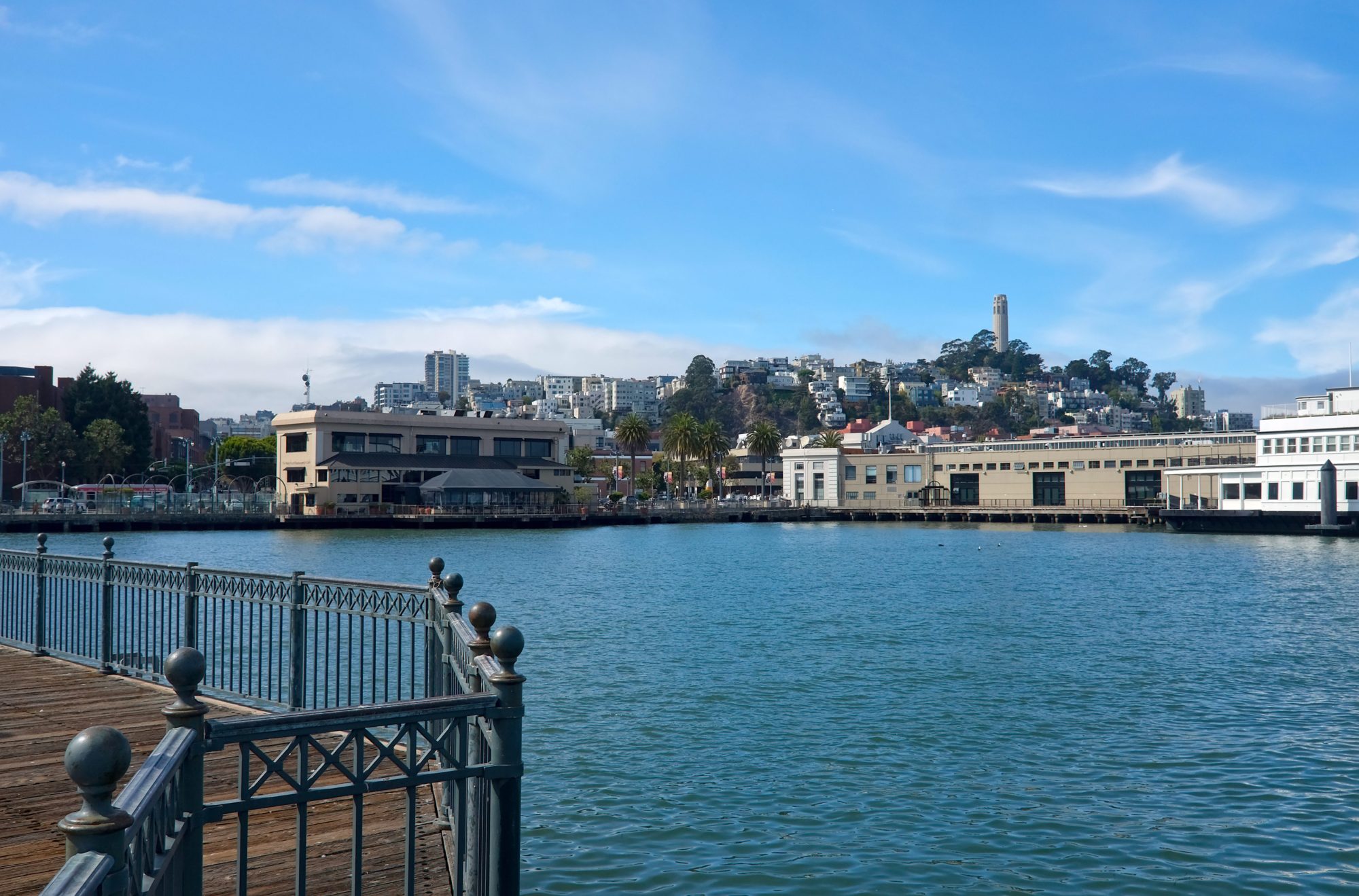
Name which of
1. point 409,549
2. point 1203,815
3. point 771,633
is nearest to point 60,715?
point 1203,815

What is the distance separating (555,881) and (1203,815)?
24.5ft

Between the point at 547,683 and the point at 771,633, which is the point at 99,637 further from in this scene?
the point at 771,633

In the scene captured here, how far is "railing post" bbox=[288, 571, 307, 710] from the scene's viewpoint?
9914mm

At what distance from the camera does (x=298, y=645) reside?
33.1 feet

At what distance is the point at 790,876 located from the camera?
1026 centimetres

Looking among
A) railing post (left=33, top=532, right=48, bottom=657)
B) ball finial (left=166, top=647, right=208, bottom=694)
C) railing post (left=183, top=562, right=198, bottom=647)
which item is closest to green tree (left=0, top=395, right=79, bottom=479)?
railing post (left=33, top=532, right=48, bottom=657)

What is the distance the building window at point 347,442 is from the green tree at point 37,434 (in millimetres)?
31105

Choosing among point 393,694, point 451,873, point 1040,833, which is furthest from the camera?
point 393,694

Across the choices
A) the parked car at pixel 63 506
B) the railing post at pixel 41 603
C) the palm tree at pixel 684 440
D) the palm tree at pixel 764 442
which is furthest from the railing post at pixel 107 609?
the palm tree at pixel 764 442

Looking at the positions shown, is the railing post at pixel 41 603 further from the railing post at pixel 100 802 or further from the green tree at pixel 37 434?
the green tree at pixel 37 434

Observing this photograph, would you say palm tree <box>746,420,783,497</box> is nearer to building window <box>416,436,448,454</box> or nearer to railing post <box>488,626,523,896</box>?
building window <box>416,436,448,454</box>

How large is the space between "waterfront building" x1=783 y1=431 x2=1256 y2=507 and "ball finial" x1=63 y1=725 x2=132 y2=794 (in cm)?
10963

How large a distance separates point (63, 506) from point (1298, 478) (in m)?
103

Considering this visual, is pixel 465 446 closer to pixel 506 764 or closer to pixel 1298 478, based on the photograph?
pixel 1298 478
